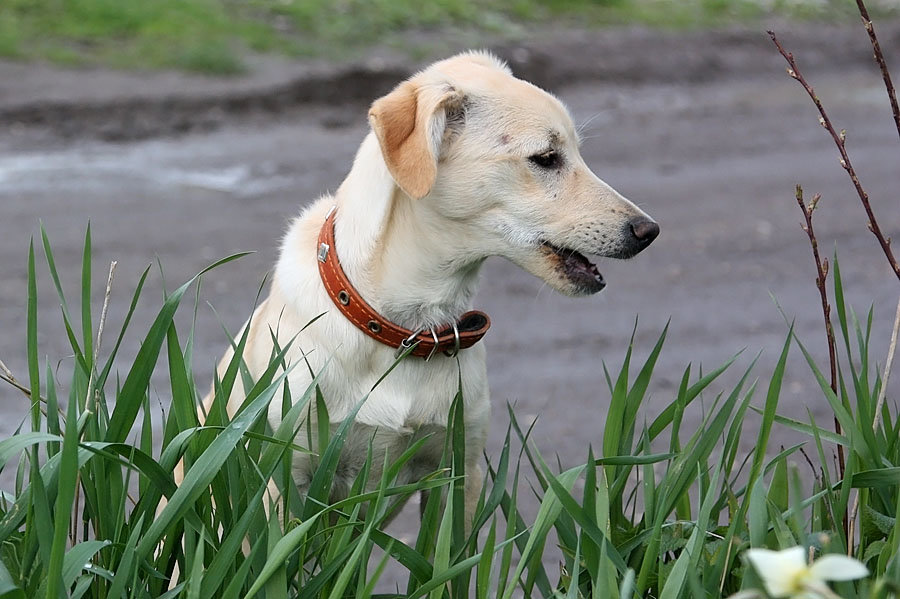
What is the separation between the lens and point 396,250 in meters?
2.98

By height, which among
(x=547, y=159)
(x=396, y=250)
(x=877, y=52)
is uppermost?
(x=877, y=52)

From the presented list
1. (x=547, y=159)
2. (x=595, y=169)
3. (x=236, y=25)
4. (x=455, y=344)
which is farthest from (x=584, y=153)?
(x=455, y=344)

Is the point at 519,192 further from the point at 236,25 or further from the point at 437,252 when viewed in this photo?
the point at 236,25

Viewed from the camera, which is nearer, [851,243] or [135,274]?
[135,274]

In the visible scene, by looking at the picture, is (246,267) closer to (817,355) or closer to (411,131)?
(817,355)

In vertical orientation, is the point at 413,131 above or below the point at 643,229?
above

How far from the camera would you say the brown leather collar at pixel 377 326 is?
115 inches

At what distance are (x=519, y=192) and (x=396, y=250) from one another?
0.32 meters

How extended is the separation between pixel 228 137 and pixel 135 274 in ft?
7.40

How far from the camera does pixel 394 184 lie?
2953 mm

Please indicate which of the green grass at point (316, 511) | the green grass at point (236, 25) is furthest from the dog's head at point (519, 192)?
the green grass at point (236, 25)

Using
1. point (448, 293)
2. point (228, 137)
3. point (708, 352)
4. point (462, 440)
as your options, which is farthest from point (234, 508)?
point (228, 137)

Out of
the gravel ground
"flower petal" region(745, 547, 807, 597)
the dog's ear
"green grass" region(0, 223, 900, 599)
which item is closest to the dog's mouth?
the dog's ear

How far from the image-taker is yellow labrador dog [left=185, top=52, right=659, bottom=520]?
2.92 meters
